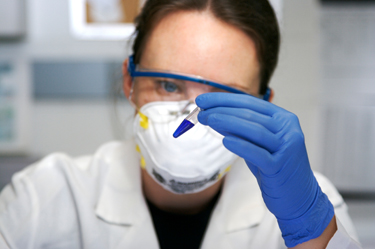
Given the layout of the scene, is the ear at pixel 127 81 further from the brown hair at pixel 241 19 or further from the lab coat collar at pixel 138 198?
the lab coat collar at pixel 138 198

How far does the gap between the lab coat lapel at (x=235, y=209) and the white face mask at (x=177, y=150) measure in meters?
0.22

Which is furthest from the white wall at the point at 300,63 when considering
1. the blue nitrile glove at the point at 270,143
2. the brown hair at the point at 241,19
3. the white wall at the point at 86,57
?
the blue nitrile glove at the point at 270,143

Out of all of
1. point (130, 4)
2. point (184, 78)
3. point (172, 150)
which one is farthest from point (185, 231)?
point (130, 4)

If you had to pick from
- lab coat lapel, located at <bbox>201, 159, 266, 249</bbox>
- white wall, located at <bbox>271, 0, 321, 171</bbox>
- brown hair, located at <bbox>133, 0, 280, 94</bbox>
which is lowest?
lab coat lapel, located at <bbox>201, 159, 266, 249</bbox>

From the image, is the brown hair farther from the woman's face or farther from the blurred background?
the blurred background

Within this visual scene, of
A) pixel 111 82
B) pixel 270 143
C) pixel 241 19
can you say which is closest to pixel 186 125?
pixel 270 143

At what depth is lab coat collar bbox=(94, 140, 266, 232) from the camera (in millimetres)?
1056

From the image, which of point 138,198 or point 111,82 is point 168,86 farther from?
point 111,82

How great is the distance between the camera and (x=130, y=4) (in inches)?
89.0

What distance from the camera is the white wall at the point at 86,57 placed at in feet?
7.16

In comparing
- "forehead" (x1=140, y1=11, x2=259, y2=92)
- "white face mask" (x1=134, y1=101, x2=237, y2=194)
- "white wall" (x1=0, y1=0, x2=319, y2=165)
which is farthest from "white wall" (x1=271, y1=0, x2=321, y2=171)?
"white face mask" (x1=134, y1=101, x2=237, y2=194)

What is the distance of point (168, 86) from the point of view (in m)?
0.96

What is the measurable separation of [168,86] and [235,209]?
468 mm

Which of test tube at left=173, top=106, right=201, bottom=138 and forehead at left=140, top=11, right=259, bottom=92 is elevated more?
forehead at left=140, top=11, right=259, bottom=92
